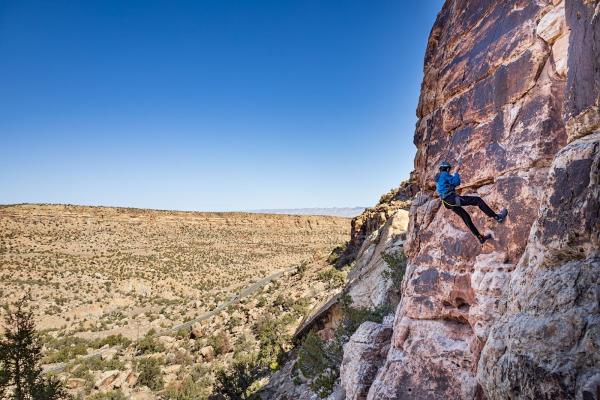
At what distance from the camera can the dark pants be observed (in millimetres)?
6383

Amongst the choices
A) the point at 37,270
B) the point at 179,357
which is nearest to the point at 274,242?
the point at 37,270

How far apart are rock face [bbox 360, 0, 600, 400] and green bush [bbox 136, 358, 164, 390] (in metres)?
14.3

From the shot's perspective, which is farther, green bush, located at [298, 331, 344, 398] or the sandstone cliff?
green bush, located at [298, 331, 344, 398]

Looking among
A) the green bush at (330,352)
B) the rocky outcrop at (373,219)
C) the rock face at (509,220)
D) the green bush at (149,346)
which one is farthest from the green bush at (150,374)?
the rocky outcrop at (373,219)

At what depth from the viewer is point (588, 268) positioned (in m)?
3.86

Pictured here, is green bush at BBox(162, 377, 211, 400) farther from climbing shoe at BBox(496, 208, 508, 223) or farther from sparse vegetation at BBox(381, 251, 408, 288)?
climbing shoe at BBox(496, 208, 508, 223)

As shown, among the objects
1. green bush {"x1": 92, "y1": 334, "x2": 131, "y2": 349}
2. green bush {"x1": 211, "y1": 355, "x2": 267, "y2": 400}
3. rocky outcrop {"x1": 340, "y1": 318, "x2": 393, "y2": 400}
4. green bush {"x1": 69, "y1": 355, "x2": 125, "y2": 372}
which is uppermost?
rocky outcrop {"x1": 340, "y1": 318, "x2": 393, "y2": 400}

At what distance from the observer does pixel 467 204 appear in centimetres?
667

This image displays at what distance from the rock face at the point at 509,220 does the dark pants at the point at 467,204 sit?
355mm

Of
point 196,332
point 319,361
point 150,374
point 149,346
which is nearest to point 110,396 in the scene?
point 150,374

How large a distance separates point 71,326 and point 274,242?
1874 inches

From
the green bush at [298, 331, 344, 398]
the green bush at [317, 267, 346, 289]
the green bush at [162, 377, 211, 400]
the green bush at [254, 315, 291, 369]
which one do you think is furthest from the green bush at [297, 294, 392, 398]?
the green bush at [317, 267, 346, 289]

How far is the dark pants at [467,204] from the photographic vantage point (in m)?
6.38

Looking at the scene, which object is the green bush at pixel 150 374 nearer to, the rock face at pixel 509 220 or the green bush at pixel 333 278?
the green bush at pixel 333 278
